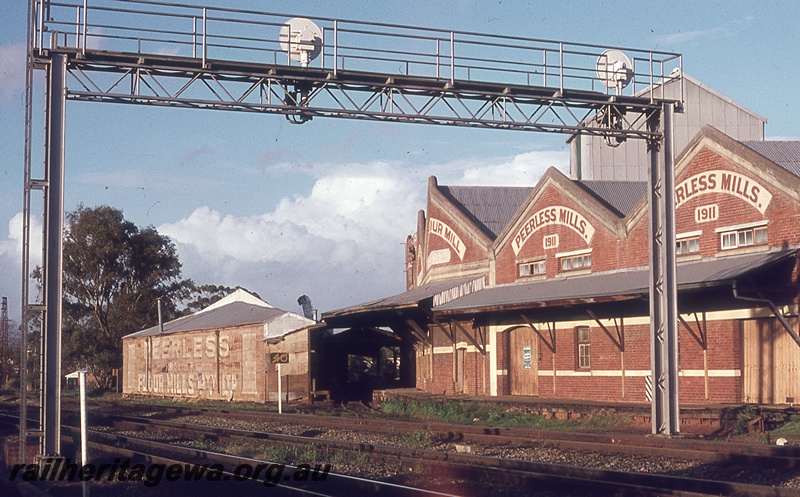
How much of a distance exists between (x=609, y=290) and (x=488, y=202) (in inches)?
642

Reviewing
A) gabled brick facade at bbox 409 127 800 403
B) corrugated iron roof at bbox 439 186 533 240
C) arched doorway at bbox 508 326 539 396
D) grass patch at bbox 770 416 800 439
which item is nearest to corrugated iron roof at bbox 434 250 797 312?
gabled brick facade at bbox 409 127 800 403

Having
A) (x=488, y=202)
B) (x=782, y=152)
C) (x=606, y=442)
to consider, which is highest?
(x=488, y=202)

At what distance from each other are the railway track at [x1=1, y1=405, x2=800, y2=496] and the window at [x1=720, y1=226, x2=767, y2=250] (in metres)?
7.28

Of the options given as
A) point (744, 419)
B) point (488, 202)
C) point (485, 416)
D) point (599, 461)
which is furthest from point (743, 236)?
point (488, 202)

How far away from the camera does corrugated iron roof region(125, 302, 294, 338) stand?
41.5 m

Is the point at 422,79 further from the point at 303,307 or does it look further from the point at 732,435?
the point at 303,307

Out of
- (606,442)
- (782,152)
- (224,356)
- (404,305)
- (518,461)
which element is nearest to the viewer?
(518,461)

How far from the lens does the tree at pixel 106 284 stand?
6669cm

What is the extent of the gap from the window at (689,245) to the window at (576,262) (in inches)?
154

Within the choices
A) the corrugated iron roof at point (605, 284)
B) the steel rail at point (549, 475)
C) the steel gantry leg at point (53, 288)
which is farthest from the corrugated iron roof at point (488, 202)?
the steel gantry leg at point (53, 288)

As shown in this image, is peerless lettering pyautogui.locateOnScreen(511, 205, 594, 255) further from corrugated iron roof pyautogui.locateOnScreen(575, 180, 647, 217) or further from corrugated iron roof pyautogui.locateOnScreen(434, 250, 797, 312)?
corrugated iron roof pyautogui.locateOnScreen(575, 180, 647, 217)

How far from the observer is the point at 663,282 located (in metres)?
19.3

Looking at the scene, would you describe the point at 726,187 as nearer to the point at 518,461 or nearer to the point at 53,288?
the point at 518,461

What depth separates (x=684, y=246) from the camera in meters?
24.7
